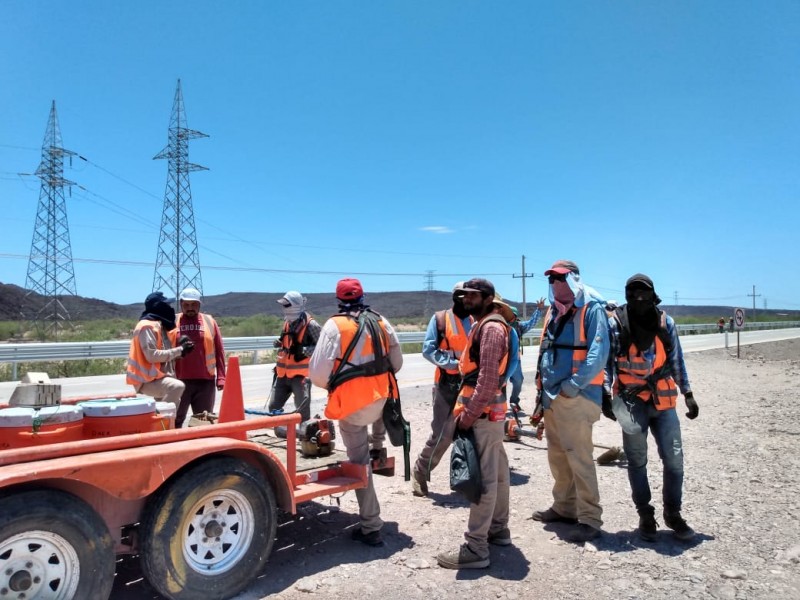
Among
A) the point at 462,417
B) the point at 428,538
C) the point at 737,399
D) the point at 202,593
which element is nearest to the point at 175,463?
the point at 202,593

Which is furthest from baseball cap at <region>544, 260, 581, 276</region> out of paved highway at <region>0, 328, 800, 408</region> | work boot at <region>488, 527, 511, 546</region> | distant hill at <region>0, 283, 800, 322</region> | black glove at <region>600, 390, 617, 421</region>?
distant hill at <region>0, 283, 800, 322</region>

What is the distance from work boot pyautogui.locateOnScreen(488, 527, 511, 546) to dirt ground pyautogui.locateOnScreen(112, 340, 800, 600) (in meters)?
0.08

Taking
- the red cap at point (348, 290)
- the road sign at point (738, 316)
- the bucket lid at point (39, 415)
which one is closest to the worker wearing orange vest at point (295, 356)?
the red cap at point (348, 290)

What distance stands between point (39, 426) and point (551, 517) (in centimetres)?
401

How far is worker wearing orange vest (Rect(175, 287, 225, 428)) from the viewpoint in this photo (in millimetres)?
6332

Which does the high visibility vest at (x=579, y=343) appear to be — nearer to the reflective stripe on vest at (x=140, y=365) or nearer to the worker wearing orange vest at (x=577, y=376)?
the worker wearing orange vest at (x=577, y=376)

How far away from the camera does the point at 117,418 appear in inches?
144

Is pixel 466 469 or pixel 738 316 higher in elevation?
pixel 738 316

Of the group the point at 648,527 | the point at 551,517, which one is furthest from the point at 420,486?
the point at 648,527

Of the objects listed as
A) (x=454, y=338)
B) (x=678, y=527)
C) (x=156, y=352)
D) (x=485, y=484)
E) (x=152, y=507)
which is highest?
(x=454, y=338)

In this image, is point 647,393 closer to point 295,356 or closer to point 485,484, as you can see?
point 485,484

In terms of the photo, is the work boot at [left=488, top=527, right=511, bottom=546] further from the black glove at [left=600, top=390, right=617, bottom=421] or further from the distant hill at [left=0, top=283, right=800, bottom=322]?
the distant hill at [left=0, top=283, right=800, bottom=322]

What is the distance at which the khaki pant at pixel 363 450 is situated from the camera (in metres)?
4.68

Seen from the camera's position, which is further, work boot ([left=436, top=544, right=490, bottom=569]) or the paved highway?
the paved highway
